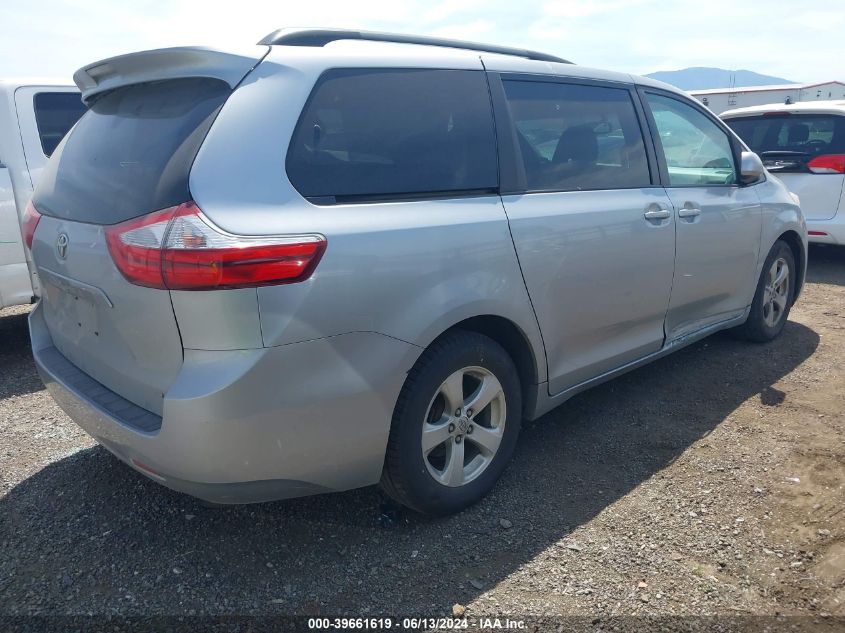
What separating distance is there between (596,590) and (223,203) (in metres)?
1.81

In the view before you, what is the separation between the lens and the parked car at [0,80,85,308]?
446cm

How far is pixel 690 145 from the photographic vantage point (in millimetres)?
4051

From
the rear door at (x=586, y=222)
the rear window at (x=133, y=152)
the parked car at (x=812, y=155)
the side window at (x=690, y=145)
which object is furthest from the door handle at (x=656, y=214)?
the parked car at (x=812, y=155)

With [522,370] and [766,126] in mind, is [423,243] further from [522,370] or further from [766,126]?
[766,126]

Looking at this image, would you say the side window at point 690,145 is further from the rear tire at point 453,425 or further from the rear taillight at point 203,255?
the rear taillight at point 203,255

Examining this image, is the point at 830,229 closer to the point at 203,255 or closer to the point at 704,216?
the point at 704,216

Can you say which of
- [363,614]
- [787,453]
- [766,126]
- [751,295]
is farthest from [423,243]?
[766,126]

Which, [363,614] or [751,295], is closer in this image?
[363,614]

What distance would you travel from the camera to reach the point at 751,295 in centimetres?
448

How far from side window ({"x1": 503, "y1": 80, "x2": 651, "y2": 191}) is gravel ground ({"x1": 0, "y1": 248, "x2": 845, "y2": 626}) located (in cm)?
132

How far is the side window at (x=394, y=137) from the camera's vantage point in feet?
7.43

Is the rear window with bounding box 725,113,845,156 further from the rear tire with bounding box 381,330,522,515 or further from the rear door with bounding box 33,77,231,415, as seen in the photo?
the rear door with bounding box 33,77,231,415

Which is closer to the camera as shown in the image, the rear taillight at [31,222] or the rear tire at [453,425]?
the rear tire at [453,425]

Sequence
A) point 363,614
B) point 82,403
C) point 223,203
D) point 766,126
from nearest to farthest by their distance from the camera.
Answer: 1. point 223,203
2. point 363,614
3. point 82,403
4. point 766,126
